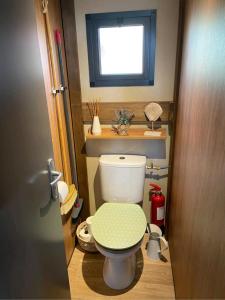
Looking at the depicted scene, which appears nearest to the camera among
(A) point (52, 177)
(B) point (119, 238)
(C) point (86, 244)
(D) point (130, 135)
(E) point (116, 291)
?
(A) point (52, 177)

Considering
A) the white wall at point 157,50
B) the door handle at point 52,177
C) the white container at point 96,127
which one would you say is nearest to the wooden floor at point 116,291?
the door handle at point 52,177

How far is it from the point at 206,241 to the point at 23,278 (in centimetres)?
73

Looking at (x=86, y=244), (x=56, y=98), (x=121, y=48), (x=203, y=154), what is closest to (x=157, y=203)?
(x=86, y=244)

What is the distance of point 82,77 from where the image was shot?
183 centimetres

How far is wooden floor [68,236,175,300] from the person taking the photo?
164cm

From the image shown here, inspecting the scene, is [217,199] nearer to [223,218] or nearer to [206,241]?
[223,218]

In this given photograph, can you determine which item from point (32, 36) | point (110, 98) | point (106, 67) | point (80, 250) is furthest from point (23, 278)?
point (106, 67)

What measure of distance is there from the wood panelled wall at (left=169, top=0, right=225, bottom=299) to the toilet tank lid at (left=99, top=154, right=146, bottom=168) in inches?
17.5

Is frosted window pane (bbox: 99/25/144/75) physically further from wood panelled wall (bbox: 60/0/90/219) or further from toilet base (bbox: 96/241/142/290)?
toilet base (bbox: 96/241/142/290)

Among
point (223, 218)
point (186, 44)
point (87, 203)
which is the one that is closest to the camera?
point (223, 218)

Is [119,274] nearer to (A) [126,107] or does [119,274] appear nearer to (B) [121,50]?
(A) [126,107]

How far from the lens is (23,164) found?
87cm

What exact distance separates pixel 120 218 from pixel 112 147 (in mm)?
607

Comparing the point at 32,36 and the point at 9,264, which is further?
the point at 32,36
